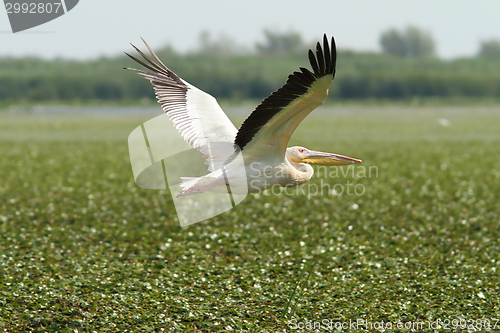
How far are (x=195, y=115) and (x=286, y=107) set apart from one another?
1.60 m

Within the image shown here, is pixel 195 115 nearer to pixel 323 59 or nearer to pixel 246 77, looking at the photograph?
pixel 323 59

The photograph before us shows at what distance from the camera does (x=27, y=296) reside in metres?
5.22

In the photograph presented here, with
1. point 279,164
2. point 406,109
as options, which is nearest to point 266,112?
point 279,164

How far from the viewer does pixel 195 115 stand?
19.0 ft

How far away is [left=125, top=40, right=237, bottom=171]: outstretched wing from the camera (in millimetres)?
5492

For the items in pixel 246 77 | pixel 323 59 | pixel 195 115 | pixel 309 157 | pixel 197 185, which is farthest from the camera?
pixel 246 77

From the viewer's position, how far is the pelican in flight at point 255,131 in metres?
4.29

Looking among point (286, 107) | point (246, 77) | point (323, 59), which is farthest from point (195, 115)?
point (246, 77)

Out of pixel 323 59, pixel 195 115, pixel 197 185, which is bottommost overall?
pixel 197 185

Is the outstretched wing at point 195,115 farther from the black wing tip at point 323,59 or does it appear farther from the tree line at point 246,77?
the tree line at point 246,77

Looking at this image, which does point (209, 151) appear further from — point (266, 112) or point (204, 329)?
point (204, 329)

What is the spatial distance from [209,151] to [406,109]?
101 ft

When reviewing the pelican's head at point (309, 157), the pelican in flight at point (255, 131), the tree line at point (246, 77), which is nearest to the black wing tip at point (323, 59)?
the pelican in flight at point (255, 131)

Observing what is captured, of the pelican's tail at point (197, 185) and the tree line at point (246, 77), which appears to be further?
the tree line at point (246, 77)
